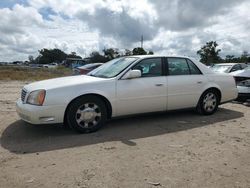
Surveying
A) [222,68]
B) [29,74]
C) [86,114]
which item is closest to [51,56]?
[29,74]

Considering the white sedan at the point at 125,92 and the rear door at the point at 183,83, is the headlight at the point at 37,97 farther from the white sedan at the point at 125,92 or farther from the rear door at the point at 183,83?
the rear door at the point at 183,83

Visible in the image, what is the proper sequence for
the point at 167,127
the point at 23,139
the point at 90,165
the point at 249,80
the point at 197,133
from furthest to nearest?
1. the point at 249,80
2. the point at 167,127
3. the point at 197,133
4. the point at 23,139
5. the point at 90,165

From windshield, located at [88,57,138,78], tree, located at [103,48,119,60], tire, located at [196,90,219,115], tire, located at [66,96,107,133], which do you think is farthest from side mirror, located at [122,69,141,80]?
tree, located at [103,48,119,60]

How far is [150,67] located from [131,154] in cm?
244

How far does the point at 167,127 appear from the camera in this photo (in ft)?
19.7

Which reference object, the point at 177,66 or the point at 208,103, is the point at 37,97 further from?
the point at 208,103

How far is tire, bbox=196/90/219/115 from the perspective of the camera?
6.97m

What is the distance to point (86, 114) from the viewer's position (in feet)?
17.9

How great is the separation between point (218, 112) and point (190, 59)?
5.31ft

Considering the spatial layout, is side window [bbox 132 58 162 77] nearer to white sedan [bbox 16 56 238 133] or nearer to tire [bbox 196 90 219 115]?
white sedan [bbox 16 56 238 133]

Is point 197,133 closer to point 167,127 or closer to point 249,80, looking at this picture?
point 167,127

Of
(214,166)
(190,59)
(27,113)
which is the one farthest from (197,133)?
(27,113)

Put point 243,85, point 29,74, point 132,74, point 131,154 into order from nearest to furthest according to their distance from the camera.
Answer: point 131,154, point 132,74, point 243,85, point 29,74

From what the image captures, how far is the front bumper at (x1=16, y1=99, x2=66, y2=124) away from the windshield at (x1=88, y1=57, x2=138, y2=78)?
128cm
